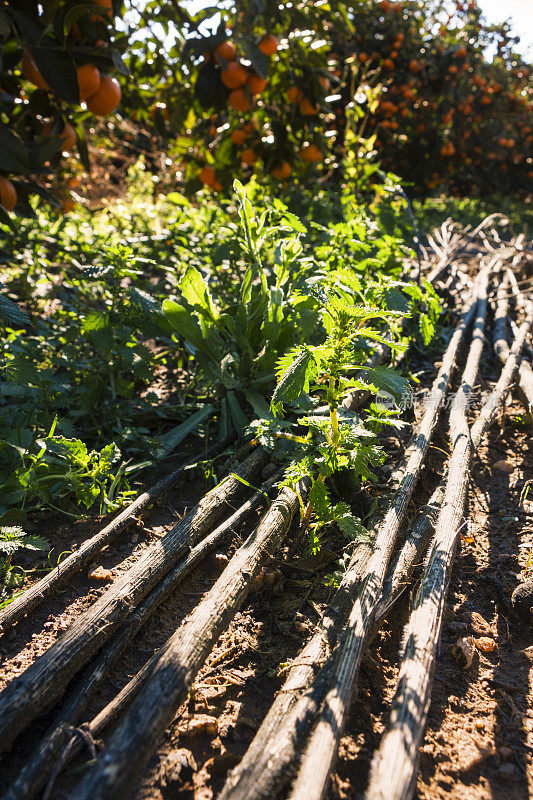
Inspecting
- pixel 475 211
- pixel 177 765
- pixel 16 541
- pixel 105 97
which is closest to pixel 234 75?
pixel 105 97

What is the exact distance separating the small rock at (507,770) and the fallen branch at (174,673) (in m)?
0.63

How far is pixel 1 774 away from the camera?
3.38ft

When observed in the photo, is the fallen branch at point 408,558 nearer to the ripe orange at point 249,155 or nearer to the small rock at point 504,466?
the small rock at point 504,466

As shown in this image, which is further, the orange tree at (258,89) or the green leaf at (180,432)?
the orange tree at (258,89)

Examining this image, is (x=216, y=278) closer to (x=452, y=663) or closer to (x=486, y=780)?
(x=452, y=663)

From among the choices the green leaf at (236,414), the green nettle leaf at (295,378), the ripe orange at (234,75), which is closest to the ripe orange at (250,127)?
the ripe orange at (234,75)

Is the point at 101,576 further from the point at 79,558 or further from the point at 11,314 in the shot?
the point at 11,314

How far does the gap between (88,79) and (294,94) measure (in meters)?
1.83

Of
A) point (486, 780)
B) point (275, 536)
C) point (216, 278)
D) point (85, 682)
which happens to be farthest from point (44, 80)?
point (486, 780)

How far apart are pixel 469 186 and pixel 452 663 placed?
9.73 metres

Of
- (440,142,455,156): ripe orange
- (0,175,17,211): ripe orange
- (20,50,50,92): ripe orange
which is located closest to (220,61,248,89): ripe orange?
(20,50,50,92): ripe orange

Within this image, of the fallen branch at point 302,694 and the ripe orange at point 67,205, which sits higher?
the ripe orange at point 67,205

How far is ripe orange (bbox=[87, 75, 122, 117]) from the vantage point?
275 cm

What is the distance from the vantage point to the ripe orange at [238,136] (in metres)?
4.11
